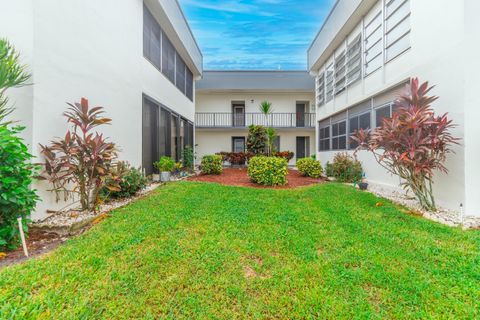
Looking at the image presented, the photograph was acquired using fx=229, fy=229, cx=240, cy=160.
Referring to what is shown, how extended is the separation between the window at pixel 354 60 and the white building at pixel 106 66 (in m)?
7.32

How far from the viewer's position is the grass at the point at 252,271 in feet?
6.20

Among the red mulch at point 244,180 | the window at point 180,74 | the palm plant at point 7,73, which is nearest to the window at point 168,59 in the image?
the window at point 180,74

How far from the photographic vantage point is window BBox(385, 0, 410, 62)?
615 cm

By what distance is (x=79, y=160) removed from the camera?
13.1ft

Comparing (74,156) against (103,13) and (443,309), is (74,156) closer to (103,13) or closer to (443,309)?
(103,13)

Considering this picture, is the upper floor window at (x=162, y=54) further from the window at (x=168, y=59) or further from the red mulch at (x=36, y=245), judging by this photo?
the red mulch at (x=36, y=245)

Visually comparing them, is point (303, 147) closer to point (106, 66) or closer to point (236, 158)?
point (236, 158)

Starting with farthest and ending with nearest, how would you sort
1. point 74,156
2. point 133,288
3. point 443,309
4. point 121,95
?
point 121,95 < point 74,156 < point 133,288 < point 443,309

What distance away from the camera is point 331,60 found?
11953mm

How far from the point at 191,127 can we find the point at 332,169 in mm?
8576

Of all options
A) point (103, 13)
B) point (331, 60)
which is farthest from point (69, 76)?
point (331, 60)

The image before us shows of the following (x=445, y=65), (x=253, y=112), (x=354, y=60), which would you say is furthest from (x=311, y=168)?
(x=253, y=112)

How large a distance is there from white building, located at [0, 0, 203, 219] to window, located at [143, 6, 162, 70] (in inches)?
1.2

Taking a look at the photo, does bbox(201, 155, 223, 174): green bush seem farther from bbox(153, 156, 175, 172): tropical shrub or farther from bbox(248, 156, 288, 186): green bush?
bbox(248, 156, 288, 186): green bush
